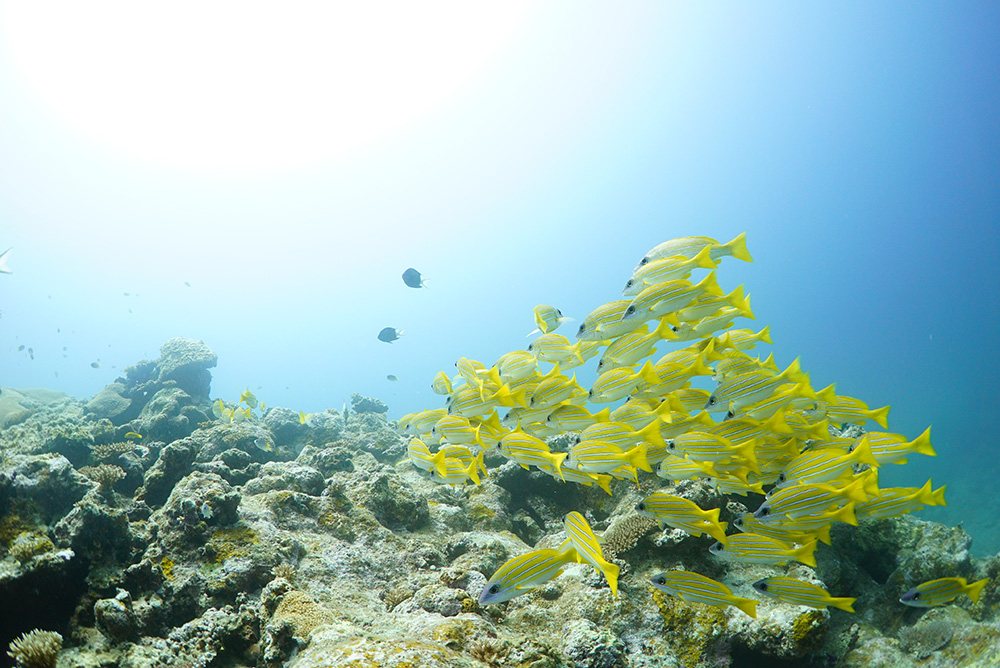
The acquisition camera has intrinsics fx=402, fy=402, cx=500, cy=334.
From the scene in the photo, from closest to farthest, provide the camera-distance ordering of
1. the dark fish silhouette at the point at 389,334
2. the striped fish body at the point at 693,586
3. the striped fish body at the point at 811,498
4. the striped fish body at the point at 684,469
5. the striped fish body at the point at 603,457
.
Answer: the striped fish body at the point at 693,586 < the striped fish body at the point at 811,498 < the striped fish body at the point at 603,457 < the striped fish body at the point at 684,469 < the dark fish silhouette at the point at 389,334

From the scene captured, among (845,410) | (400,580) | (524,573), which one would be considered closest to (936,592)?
(845,410)

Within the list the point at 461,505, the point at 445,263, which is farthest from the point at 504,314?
the point at 461,505

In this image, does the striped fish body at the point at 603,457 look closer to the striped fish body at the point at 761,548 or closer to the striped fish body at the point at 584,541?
the striped fish body at the point at 584,541

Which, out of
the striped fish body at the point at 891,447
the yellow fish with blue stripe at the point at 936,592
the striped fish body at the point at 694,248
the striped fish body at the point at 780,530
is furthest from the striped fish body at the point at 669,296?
the yellow fish with blue stripe at the point at 936,592

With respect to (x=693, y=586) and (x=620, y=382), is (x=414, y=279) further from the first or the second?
(x=693, y=586)

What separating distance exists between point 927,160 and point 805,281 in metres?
41.6

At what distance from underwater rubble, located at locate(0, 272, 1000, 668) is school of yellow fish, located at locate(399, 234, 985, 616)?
0.79m

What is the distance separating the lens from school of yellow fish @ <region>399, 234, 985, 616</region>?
9.90 feet

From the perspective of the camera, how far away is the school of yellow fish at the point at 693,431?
302 cm

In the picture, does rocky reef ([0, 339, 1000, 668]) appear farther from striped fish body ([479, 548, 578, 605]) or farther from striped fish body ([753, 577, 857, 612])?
striped fish body ([753, 577, 857, 612])

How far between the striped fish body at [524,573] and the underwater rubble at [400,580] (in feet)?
1.48

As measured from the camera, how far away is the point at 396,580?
4.66 metres

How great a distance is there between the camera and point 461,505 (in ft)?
21.4

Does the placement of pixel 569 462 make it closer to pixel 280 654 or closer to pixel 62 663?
pixel 280 654
